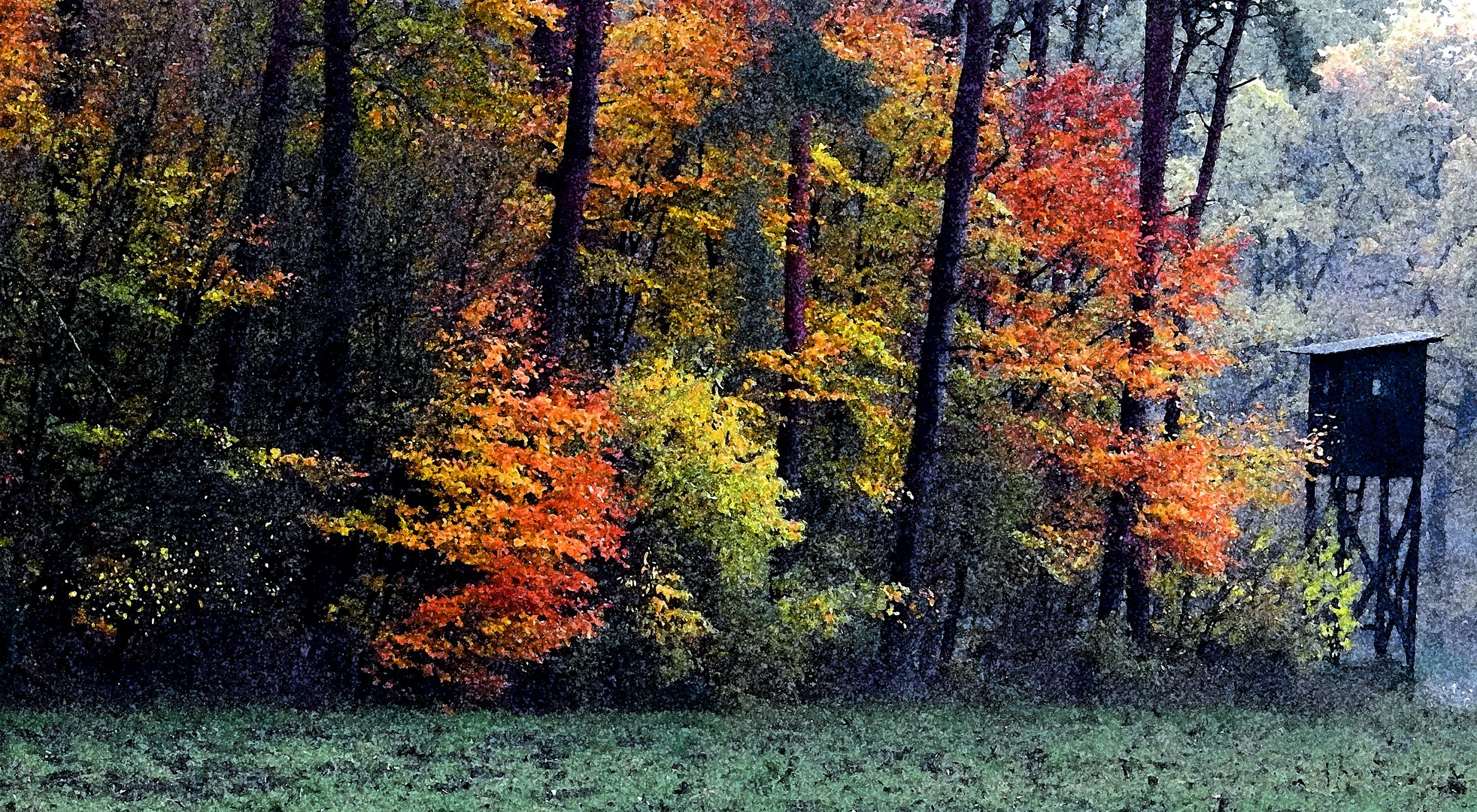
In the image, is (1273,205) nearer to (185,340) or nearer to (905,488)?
(905,488)

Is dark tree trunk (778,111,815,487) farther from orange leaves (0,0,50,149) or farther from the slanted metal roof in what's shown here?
orange leaves (0,0,50,149)

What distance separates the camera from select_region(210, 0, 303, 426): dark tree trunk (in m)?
17.7

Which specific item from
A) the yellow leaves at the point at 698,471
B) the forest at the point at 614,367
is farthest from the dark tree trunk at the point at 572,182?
the yellow leaves at the point at 698,471

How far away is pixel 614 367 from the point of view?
813 inches

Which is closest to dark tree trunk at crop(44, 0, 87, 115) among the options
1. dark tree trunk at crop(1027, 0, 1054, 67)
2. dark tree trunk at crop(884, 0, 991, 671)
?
dark tree trunk at crop(884, 0, 991, 671)

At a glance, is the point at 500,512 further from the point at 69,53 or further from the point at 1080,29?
the point at 1080,29

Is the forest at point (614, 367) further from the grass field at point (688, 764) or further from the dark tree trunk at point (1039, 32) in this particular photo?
the grass field at point (688, 764)

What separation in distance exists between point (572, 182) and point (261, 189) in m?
3.65

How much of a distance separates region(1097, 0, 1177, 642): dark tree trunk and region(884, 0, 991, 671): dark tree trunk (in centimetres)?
385

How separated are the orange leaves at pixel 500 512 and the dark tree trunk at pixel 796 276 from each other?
690 cm

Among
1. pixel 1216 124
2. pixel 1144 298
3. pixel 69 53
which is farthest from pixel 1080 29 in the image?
pixel 69 53

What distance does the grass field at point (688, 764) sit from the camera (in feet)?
38.1

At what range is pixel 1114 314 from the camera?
89.4ft

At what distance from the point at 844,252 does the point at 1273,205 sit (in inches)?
996
